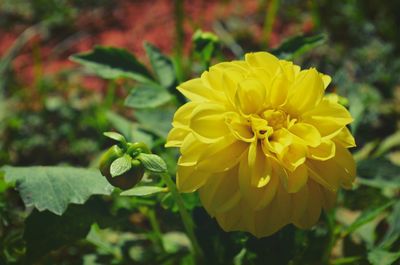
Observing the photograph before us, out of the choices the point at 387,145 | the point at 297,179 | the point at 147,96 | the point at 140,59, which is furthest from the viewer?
the point at 140,59

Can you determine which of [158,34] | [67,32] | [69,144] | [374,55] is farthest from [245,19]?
[69,144]

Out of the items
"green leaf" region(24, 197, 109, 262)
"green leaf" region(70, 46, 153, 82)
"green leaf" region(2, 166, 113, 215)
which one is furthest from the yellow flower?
"green leaf" region(70, 46, 153, 82)

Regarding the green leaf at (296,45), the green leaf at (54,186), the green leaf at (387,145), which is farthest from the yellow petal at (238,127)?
the green leaf at (387,145)

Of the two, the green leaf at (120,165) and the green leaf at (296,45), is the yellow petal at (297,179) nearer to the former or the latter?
the green leaf at (120,165)

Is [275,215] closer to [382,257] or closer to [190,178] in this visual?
[190,178]

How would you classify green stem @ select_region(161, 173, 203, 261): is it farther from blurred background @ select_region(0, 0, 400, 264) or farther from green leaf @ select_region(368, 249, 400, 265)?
green leaf @ select_region(368, 249, 400, 265)

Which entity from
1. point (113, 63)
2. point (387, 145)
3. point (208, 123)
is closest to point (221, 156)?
point (208, 123)
